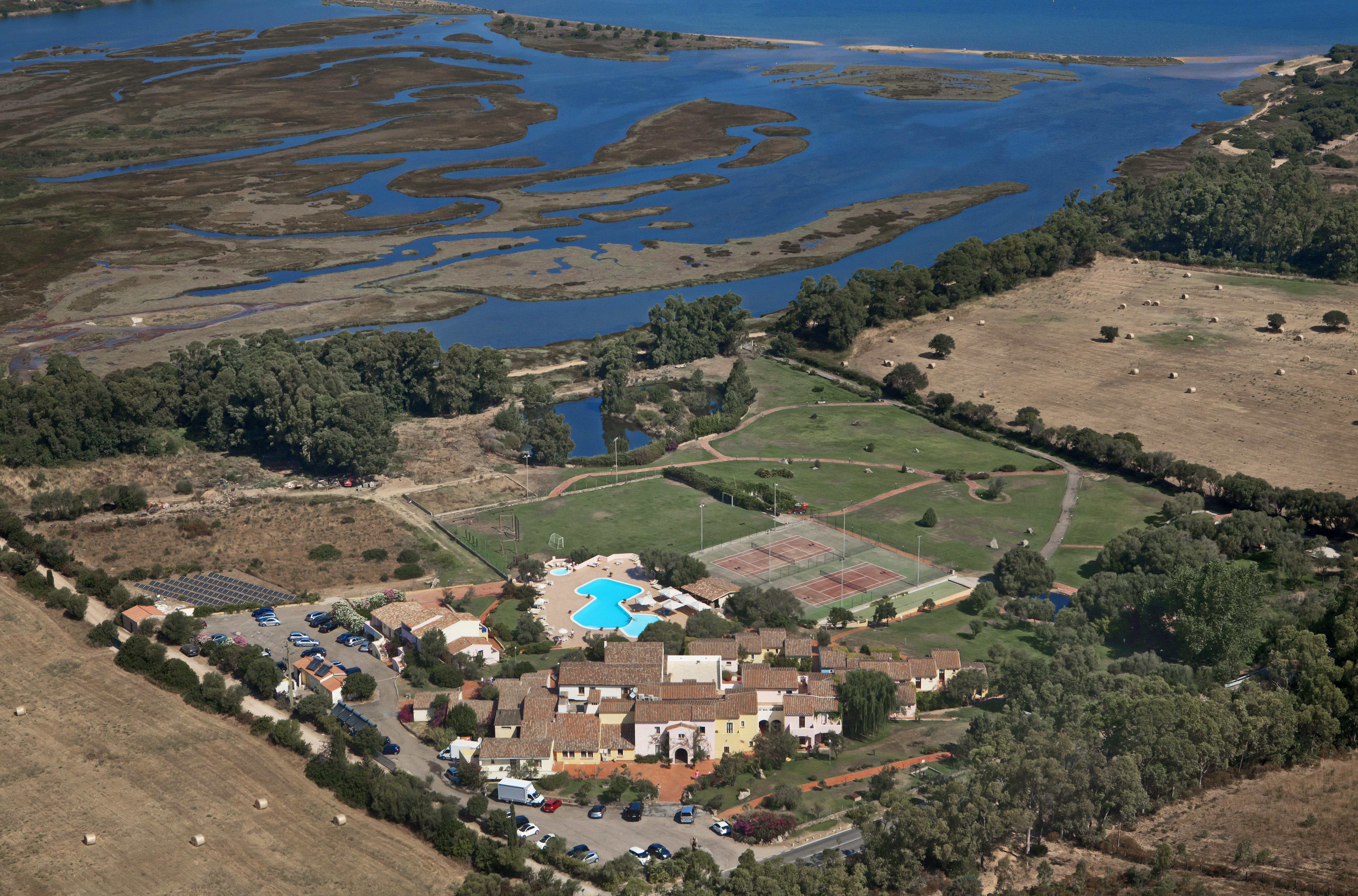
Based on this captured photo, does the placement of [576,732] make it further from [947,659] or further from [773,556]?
[773,556]

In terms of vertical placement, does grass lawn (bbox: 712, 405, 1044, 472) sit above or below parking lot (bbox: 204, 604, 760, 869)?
above

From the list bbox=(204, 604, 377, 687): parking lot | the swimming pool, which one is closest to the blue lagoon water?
the swimming pool

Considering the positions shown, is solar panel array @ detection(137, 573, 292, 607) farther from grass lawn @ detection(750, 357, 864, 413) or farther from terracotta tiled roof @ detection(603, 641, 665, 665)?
grass lawn @ detection(750, 357, 864, 413)

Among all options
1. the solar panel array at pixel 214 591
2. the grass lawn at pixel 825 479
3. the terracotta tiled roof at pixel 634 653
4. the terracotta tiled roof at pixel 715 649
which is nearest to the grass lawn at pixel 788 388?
the grass lawn at pixel 825 479

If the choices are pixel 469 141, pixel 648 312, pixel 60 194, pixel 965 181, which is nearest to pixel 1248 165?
pixel 965 181

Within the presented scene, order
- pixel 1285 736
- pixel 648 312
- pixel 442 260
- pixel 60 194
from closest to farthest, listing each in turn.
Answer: pixel 1285 736 → pixel 648 312 → pixel 442 260 → pixel 60 194

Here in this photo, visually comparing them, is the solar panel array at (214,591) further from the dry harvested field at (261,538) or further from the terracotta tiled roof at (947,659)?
the terracotta tiled roof at (947,659)

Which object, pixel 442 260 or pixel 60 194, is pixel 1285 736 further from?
pixel 60 194
